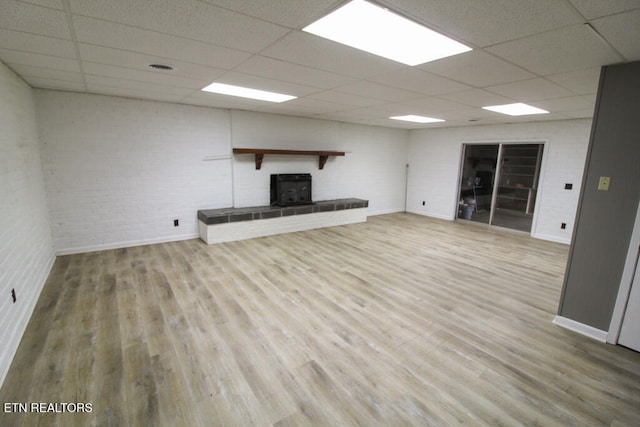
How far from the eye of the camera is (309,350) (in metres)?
2.30

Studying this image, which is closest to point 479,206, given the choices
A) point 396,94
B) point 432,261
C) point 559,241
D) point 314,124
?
point 559,241

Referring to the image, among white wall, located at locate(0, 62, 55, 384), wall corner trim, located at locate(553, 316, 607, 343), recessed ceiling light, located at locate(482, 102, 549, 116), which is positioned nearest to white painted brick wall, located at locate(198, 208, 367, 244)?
white wall, located at locate(0, 62, 55, 384)

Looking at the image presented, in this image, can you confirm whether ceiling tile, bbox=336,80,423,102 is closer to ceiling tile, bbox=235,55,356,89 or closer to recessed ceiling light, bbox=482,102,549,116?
ceiling tile, bbox=235,55,356,89

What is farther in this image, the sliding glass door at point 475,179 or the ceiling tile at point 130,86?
the sliding glass door at point 475,179

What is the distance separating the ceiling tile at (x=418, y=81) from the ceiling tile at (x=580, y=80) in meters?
0.78

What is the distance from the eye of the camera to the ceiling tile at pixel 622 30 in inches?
61.7

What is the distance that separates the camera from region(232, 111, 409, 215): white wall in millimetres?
5582

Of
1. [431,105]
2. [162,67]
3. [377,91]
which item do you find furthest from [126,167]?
[431,105]

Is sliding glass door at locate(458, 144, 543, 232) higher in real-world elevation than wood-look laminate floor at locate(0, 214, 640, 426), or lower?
higher

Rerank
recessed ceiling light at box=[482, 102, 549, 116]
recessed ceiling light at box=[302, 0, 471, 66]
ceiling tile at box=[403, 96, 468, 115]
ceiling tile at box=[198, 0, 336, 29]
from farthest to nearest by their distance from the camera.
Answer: recessed ceiling light at box=[482, 102, 549, 116] → ceiling tile at box=[403, 96, 468, 115] → recessed ceiling light at box=[302, 0, 471, 66] → ceiling tile at box=[198, 0, 336, 29]

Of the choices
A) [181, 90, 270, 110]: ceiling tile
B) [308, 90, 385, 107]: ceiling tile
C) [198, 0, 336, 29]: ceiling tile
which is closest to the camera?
[198, 0, 336, 29]: ceiling tile

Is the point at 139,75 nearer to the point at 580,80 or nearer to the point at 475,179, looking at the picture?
the point at 580,80

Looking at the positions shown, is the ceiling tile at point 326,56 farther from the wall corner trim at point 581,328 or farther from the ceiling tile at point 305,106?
the wall corner trim at point 581,328

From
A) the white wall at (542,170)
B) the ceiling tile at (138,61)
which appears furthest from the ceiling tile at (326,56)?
→ the white wall at (542,170)
